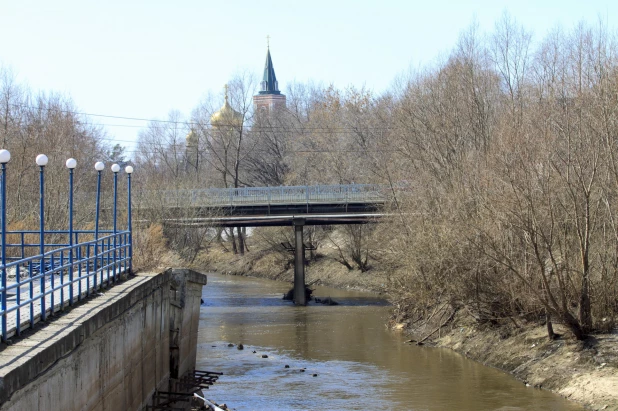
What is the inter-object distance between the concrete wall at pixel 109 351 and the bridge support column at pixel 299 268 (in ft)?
61.4

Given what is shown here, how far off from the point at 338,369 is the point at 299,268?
735 inches

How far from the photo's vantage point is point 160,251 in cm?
3594

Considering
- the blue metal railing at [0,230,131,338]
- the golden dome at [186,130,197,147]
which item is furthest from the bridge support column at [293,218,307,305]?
the golden dome at [186,130,197,147]

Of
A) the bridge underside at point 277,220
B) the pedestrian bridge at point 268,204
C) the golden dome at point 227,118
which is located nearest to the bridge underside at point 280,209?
the pedestrian bridge at point 268,204

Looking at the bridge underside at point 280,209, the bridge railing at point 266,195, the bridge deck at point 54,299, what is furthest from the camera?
the bridge underside at point 280,209

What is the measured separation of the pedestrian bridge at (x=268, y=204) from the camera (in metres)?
44.4

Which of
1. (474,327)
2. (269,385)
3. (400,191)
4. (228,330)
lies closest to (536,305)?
(474,327)

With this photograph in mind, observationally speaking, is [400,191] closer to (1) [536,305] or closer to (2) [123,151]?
(1) [536,305]

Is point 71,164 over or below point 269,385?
over

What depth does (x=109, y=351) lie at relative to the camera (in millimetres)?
14477

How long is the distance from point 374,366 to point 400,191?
10.4 m

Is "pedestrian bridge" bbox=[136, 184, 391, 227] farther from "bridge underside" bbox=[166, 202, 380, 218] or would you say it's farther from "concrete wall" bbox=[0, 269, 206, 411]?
"concrete wall" bbox=[0, 269, 206, 411]

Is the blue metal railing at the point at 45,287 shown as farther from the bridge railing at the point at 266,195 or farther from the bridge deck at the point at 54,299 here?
the bridge railing at the point at 266,195

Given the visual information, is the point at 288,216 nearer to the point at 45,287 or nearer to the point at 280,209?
the point at 280,209
